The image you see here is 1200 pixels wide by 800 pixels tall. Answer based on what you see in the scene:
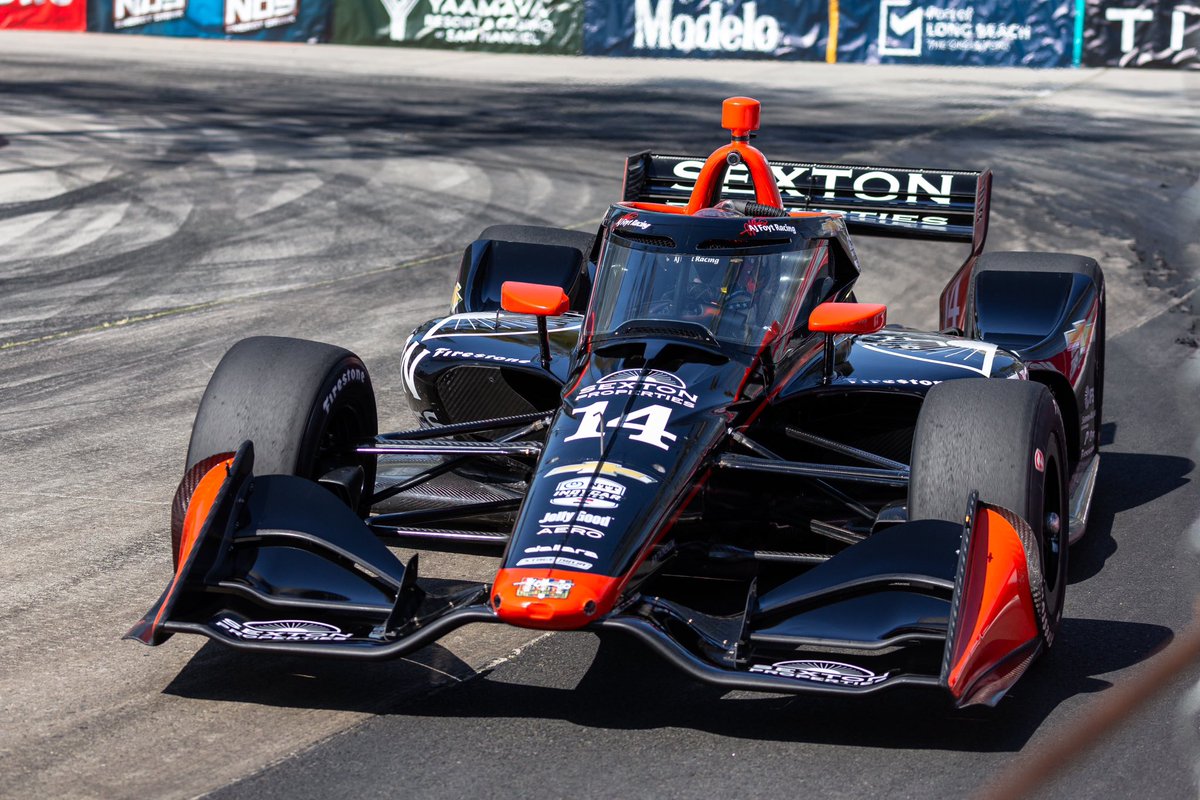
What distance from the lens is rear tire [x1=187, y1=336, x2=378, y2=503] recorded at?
595 cm

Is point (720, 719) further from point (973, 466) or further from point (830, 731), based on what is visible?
point (973, 466)

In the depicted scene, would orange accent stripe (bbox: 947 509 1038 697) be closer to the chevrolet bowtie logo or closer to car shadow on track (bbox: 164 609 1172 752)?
car shadow on track (bbox: 164 609 1172 752)

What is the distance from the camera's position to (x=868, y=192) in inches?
373

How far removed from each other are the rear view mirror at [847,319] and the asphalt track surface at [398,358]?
55.0 inches

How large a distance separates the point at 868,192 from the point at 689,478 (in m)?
4.26

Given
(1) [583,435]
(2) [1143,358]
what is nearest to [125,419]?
(1) [583,435]

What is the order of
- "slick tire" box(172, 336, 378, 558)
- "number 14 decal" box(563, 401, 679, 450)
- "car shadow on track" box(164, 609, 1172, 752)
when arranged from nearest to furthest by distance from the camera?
"car shadow on track" box(164, 609, 1172, 752)
"number 14 decal" box(563, 401, 679, 450)
"slick tire" box(172, 336, 378, 558)

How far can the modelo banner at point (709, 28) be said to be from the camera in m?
31.7

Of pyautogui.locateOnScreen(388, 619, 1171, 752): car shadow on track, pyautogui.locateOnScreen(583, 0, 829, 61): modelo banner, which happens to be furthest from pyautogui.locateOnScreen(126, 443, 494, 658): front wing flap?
pyautogui.locateOnScreen(583, 0, 829, 61): modelo banner

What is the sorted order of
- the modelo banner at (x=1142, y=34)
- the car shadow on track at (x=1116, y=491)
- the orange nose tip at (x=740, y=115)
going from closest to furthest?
the car shadow on track at (x=1116, y=491) → the orange nose tip at (x=740, y=115) → the modelo banner at (x=1142, y=34)

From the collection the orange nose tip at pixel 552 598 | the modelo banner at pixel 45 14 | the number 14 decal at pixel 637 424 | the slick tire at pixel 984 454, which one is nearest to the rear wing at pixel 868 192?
the slick tire at pixel 984 454

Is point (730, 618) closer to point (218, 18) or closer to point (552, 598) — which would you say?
point (552, 598)

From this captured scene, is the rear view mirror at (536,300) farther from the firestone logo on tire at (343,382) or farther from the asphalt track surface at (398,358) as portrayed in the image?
the asphalt track surface at (398,358)

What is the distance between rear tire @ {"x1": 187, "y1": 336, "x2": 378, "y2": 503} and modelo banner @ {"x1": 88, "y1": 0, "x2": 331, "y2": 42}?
2937 cm
